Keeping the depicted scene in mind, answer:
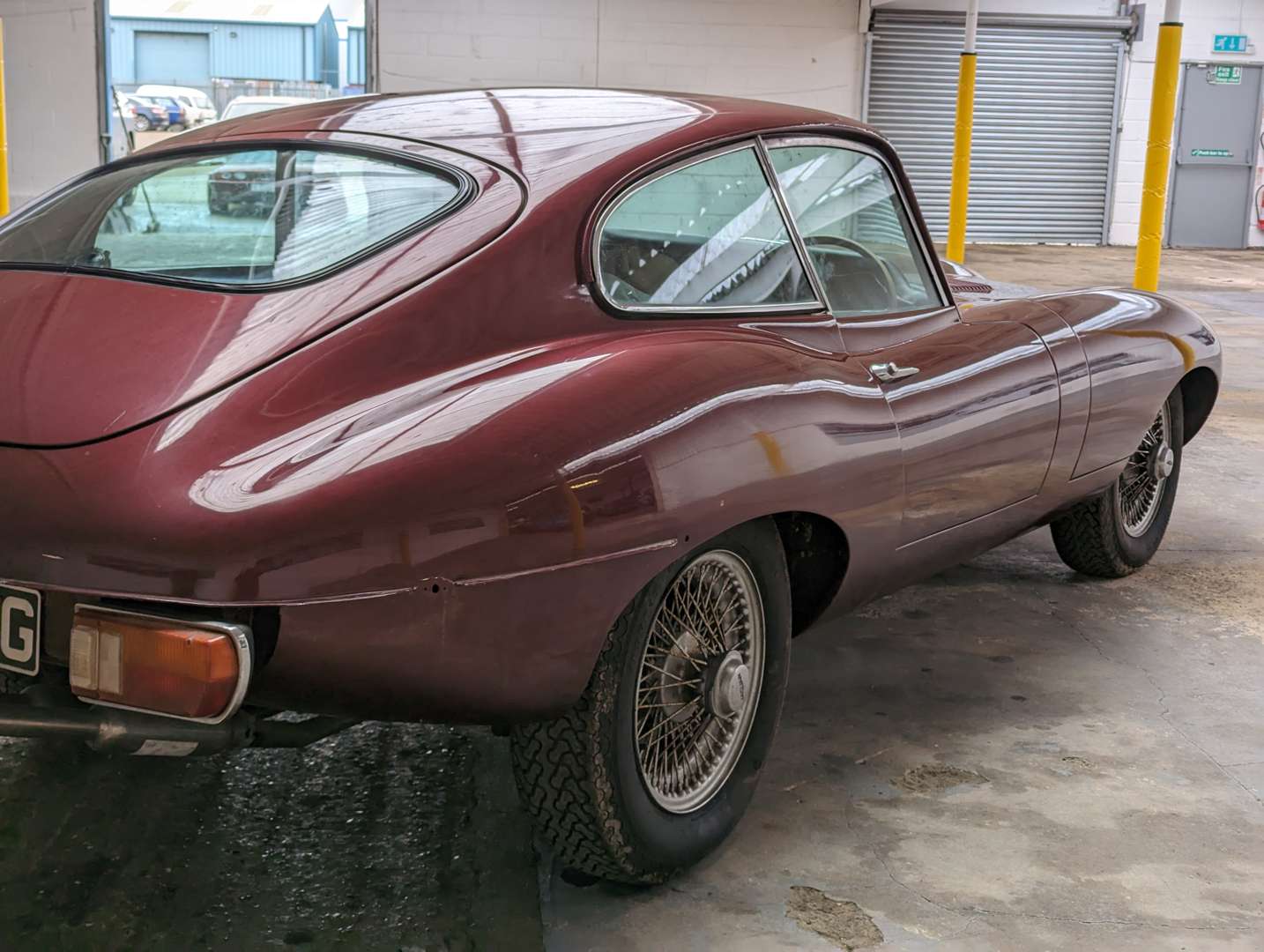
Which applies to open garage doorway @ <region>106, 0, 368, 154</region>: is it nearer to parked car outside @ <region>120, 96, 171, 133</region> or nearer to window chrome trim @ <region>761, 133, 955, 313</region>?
parked car outside @ <region>120, 96, 171, 133</region>

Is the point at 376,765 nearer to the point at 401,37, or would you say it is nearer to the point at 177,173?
the point at 177,173

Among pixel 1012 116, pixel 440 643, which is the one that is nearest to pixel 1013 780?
pixel 440 643

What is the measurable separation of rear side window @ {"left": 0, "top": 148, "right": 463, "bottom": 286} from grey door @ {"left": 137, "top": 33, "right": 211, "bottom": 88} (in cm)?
3155

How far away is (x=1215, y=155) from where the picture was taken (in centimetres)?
1964

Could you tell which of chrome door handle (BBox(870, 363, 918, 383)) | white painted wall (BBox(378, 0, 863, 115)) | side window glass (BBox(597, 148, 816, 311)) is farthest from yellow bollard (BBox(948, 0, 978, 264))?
side window glass (BBox(597, 148, 816, 311))

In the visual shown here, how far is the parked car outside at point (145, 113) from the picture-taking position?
20.4 metres

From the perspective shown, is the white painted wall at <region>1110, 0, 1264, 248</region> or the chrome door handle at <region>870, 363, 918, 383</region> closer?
the chrome door handle at <region>870, 363, 918, 383</region>

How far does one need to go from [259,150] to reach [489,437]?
3.28ft

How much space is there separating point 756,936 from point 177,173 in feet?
6.24

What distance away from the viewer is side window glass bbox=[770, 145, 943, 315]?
3.14 meters

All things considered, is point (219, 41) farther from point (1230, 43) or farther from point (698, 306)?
point (698, 306)

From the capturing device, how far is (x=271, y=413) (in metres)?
2.10

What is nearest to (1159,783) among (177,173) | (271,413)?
(271,413)

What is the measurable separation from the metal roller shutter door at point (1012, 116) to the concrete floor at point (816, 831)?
52.4 ft
